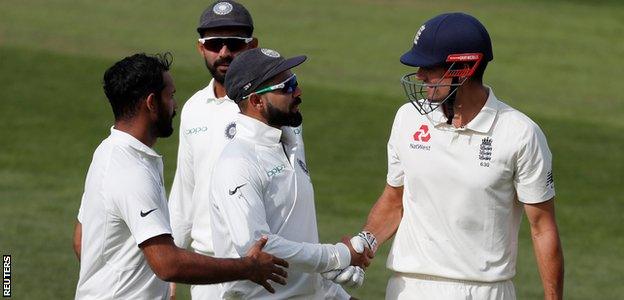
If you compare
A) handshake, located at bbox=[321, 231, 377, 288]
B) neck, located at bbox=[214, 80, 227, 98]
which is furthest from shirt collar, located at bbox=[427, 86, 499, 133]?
neck, located at bbox=[214, 80, 227, 98]

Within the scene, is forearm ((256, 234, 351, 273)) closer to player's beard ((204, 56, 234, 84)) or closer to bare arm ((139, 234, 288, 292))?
bare arm ((139, 234, 288, 292))

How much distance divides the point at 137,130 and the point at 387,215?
1.44m

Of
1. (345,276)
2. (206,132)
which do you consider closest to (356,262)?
(345,276)

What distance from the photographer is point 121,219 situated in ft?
19.9

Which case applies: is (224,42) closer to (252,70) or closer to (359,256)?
(252,70)

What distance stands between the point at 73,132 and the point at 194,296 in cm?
1089

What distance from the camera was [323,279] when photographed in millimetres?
6570

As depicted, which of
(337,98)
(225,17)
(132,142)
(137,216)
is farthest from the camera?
(337,98)

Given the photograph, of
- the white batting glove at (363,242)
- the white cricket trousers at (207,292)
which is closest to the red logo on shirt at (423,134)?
the white batting glove at (363,242)

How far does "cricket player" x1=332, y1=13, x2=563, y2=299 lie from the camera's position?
6285 mm

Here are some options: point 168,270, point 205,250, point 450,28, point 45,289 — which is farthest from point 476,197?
point 45,289

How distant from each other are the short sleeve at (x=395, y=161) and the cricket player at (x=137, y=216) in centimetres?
100

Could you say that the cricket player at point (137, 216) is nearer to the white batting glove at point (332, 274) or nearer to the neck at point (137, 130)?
the neck at point (137, 130)

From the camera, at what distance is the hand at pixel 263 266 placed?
5941mm
